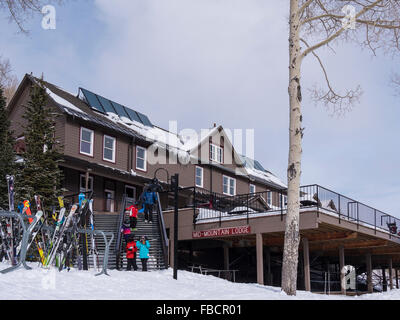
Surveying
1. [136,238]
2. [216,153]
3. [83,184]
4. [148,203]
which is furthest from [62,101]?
[216,153]

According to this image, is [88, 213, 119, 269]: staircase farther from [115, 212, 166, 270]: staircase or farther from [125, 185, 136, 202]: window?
[125, 185, 136, 202]: window

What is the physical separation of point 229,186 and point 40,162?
19270 mm

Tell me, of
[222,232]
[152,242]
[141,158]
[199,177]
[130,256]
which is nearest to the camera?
[130,256]

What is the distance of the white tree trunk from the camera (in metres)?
15.3

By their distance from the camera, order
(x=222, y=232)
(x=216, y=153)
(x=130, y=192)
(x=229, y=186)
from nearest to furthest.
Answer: (x=222, y=232), (x=130, y=192), (x=216, y=153), (x=229, y=186)

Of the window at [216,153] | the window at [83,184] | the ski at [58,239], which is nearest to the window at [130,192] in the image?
the window at [83,184]

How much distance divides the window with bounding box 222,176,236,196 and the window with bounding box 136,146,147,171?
9.08 m

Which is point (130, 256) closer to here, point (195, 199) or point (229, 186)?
point (195, 199)

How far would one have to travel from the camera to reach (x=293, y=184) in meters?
15.5

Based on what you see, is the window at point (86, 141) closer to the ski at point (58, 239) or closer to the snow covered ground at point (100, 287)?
the snow covered ground at point (100, 287)

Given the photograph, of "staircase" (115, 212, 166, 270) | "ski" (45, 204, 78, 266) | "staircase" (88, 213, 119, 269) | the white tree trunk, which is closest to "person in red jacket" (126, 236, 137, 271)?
"staircase" (88, 213, 119, 269)

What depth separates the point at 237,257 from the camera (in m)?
31.9

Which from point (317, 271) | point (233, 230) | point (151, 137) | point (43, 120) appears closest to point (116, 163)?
point (151, 137)

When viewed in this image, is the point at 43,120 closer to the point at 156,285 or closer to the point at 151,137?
the point at 151,137
